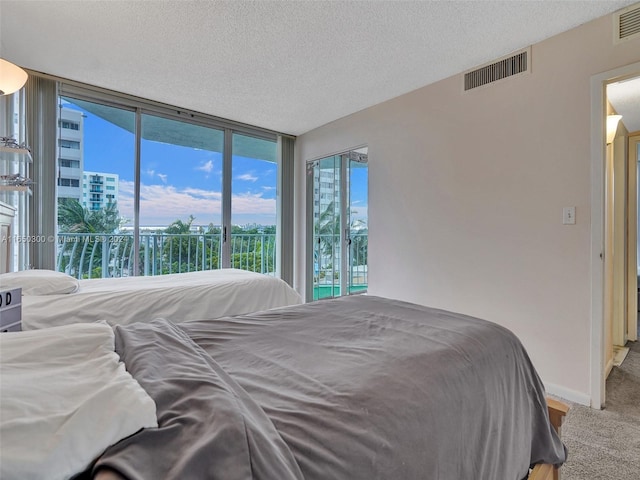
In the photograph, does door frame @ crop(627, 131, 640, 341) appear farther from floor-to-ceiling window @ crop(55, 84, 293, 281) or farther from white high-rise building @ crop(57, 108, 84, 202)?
white high-rise building @ crop(57, 108, 84, 202)

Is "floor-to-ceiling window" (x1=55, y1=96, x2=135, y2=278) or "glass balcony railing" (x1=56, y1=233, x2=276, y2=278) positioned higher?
"floor-to-ceiling window" (x1=55, y1=96, x2=135, y2=278)

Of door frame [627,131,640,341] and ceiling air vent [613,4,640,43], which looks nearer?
ceiling air vent [613,4,640,43]

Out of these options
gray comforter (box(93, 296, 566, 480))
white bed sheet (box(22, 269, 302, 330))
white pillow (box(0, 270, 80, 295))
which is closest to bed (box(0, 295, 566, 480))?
gray comforter (box(93, 296, 566, 480))

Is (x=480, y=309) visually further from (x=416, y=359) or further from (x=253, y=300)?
(x=416, y=359)

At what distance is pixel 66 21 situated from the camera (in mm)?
2080

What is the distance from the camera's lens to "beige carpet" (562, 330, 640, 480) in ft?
4.75

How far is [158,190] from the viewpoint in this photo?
396 centimetres

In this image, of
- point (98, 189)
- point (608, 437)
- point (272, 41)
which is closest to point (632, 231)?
point (608, 437)

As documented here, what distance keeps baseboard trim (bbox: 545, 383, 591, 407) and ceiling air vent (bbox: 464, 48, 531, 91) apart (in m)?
2.24

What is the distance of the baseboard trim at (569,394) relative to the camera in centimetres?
205

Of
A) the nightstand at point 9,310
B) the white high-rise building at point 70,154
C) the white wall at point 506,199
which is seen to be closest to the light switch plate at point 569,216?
the white wall at point 506,199

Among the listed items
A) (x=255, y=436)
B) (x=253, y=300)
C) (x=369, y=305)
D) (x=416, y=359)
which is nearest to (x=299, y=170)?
(x=253, y=300)

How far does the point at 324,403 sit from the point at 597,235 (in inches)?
86.5

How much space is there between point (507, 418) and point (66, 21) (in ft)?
10.4
